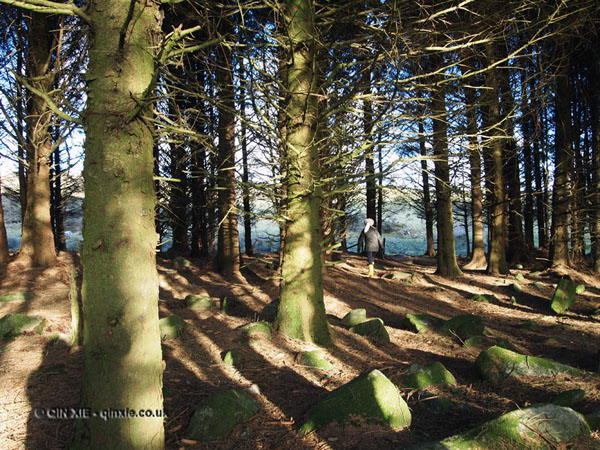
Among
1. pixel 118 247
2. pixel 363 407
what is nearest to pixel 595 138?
pixel 363 407

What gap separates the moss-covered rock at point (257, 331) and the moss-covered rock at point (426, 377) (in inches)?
74.8

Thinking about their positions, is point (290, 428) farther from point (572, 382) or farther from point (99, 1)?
point (99, 1)

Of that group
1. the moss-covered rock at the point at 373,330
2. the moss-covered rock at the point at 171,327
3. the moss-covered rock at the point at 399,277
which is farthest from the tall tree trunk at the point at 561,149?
the moss-covered rock at the point at 171,327

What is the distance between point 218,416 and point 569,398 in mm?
2903

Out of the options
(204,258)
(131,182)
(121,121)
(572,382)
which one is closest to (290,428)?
(131,182)

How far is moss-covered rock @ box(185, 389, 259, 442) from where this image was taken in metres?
2.88

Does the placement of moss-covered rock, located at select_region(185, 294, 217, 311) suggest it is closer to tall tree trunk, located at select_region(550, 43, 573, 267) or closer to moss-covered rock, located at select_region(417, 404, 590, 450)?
moss-covered rock, located at select_region(417, 404, 590, 450)

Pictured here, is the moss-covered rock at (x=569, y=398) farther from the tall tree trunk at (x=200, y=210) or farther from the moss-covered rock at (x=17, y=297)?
the tall tree trunk at (x=200, y=210)

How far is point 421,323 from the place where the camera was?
6.39 metres

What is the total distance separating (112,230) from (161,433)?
1318mm

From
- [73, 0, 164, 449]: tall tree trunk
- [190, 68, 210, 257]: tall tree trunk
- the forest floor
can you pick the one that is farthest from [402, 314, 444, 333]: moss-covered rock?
[190, 68, 210, 257]: tall tree trunk

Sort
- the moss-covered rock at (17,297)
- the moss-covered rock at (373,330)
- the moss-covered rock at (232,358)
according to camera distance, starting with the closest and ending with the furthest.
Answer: the moss-covered rock at (232,358) < the moss-covered rock at (373,330) < the moss-covered rock at (17,297)

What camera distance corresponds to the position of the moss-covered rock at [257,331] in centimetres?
507

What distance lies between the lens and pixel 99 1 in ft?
7.86
